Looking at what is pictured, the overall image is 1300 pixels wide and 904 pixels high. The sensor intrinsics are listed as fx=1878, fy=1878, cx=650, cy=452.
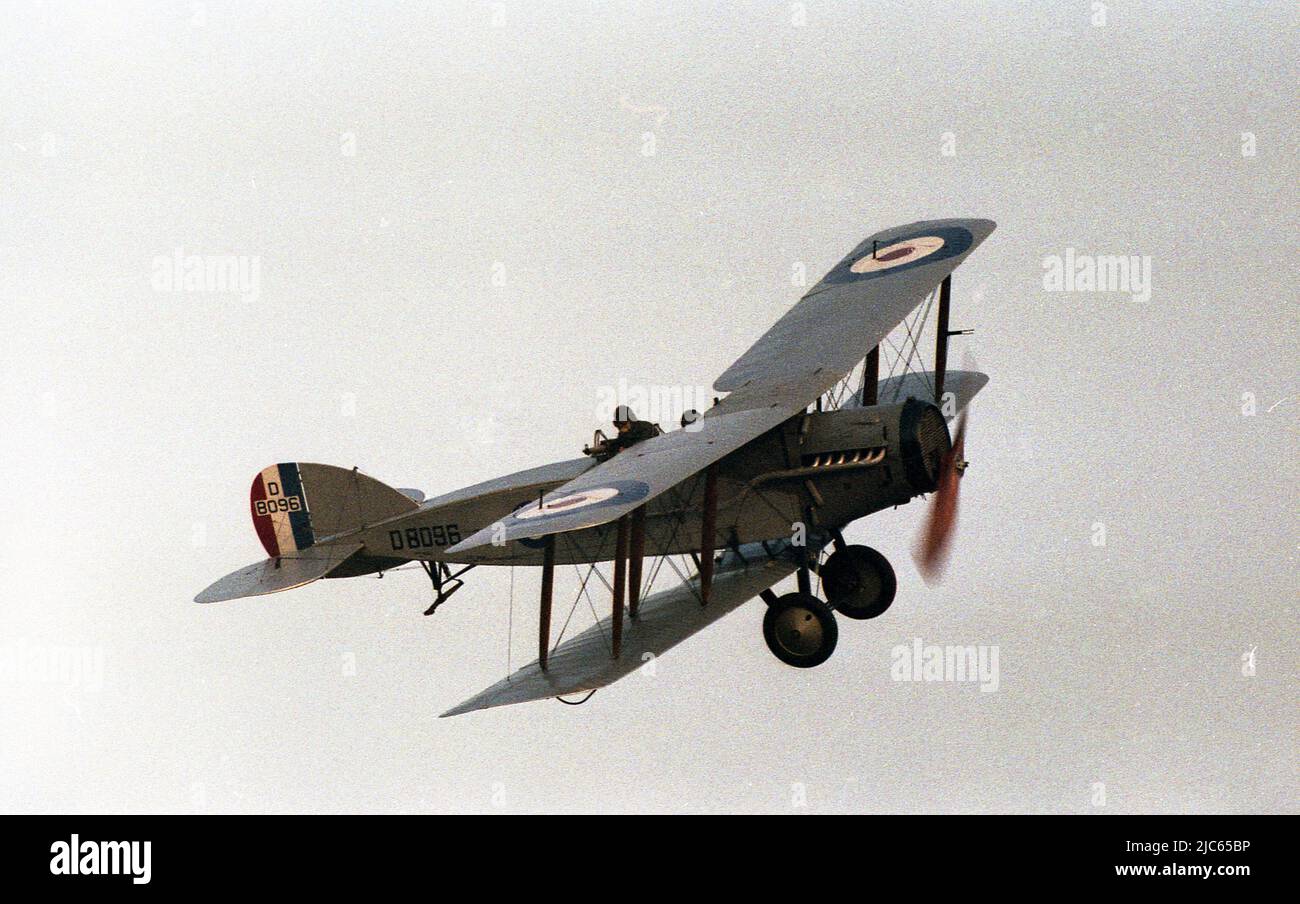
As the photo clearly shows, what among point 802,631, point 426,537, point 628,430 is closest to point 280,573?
point 426,537

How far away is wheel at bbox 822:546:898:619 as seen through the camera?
671 inches

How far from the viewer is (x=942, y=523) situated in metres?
16.7

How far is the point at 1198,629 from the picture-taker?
26.4 meters

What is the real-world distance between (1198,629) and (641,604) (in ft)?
38.9

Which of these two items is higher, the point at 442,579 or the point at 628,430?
the point at 628,430

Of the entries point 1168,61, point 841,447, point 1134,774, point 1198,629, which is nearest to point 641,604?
point 841,447

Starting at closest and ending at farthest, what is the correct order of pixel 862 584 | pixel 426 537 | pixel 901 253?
pixel 862 584
pixel 426 537
pixel 901 253

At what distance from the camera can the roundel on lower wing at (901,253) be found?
60.5ft

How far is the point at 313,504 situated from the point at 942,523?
6.51m

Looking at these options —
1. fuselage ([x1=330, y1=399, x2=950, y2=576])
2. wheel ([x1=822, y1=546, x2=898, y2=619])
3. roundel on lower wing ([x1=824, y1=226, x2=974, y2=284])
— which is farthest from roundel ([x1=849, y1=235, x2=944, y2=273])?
wheel ([x1=822, y1=546, x2=898, y2=619])

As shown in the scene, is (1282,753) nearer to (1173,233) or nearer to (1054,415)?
(1054,415)

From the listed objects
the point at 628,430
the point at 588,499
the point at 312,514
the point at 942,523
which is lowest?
the point at 942,523

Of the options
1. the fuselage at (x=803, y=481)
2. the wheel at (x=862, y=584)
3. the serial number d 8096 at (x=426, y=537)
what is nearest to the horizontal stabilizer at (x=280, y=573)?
the serial number d 8096 at (x=426, y=537)

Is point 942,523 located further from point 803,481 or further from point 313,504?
point 313,504
